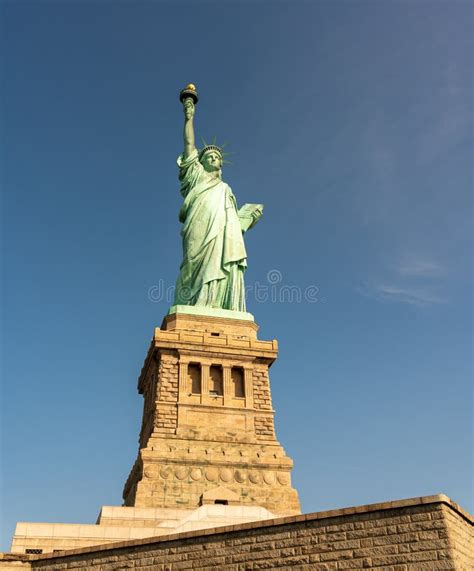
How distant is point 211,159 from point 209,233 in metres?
5.55

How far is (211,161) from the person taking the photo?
114ft

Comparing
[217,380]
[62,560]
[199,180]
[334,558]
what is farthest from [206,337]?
[334,558]

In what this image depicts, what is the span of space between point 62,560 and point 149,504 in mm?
9871

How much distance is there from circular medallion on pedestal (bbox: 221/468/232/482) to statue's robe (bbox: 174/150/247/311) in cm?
864

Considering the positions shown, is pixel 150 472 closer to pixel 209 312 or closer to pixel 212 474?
pixel 212 474

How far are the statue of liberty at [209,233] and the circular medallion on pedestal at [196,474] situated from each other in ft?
28.3

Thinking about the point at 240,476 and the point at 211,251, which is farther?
the point at 211,251

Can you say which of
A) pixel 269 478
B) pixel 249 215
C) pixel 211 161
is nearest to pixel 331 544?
pixel 269 478

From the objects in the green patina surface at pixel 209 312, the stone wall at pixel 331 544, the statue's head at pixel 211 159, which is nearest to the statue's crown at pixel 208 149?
the statue's head at pixel 211 159

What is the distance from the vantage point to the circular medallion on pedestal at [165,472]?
2323 centimetres

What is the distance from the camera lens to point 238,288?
31.0 m

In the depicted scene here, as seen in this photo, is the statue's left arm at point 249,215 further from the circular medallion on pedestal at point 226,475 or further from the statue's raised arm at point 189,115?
the circular medallion on pedestal at point 226,475

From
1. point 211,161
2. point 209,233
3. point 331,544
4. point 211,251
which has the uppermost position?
point 211,161

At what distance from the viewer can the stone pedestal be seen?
23.3 metres
